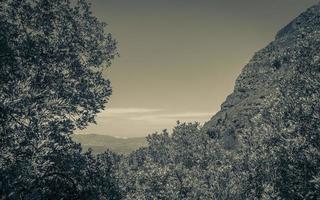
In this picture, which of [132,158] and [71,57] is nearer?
[71,57]

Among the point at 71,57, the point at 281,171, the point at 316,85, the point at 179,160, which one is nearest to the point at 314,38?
the point at 316,85

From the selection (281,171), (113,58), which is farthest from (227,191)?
(113,58)

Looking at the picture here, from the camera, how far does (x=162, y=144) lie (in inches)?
4454

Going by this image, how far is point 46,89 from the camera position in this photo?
1936 centimetres

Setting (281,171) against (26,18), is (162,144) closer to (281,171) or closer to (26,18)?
(281,171)

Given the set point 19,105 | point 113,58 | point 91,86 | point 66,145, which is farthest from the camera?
point 113,58

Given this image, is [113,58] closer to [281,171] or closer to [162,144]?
[281,171]

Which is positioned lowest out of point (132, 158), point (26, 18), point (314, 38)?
point (132, 158)

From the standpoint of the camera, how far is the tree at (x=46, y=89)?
15.3 meters

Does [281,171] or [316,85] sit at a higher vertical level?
[316,85]

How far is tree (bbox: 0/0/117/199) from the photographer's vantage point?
50.3 feet

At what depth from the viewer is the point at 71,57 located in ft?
70.8

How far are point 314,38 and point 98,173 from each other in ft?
89.7

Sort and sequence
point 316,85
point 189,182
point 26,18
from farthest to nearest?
1. point 189,182
2. point 316,85
3. point 26,18
